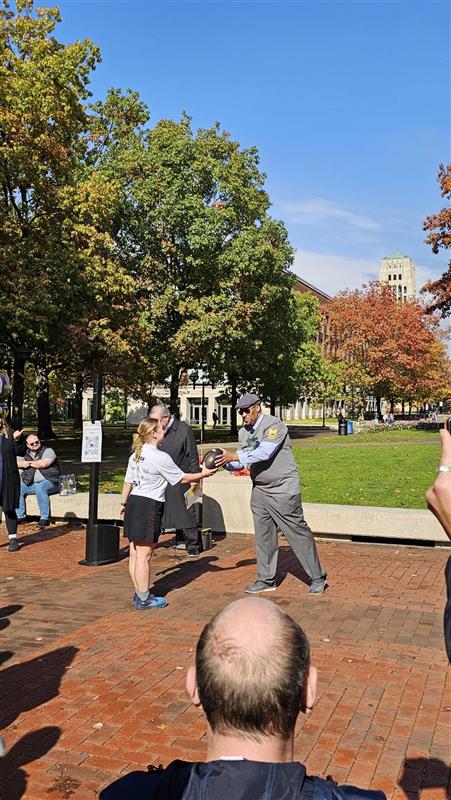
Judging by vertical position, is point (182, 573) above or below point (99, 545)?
below

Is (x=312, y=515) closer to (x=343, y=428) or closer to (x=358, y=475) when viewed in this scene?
(x=358, y=475)

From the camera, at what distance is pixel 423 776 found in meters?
3.63

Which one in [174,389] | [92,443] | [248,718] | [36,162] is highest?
[36,162]

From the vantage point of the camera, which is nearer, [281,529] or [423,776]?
[423,776]

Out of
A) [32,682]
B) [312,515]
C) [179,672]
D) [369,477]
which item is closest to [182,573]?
[312,515]

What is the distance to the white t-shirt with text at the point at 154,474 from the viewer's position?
650 centimetres

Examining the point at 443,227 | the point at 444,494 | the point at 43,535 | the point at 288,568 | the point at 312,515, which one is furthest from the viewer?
the point at 443,227

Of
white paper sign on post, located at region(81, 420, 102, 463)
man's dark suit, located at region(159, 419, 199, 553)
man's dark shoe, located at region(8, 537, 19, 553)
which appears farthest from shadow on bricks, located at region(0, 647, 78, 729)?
man's dark shoe, located at region(8, 537, 19, 553)

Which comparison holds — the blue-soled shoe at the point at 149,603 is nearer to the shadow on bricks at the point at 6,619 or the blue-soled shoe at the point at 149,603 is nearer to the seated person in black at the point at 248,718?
the shadow on bricks at the point at 6,619

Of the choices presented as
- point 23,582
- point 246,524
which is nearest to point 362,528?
point 246,524

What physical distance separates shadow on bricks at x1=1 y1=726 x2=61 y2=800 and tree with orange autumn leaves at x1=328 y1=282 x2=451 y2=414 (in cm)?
4810

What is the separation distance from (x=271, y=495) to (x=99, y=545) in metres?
2.63

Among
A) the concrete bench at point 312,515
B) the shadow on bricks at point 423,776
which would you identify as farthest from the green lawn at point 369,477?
the shadow on bricks at point 423,776

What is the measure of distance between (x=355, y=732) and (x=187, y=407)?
7864 centimetres
